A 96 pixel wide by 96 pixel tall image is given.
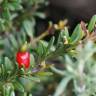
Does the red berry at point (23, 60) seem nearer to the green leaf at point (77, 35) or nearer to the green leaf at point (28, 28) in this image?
the green leaf at point (77, 35)

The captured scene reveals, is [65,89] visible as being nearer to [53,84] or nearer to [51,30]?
[53,84]

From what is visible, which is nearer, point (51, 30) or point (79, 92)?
point (79, 92)

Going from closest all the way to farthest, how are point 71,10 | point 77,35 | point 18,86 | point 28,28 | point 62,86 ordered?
point 77,35, point 18,86, point 62,86, point 28,28, point 71,10

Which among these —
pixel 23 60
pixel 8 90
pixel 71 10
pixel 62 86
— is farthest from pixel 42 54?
pixel 71 10

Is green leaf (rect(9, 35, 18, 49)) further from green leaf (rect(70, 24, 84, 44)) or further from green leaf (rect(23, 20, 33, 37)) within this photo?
green leaf (rect(70, 24, 84, 44))

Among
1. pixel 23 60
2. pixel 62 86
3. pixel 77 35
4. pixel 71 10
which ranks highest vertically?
pixel 77 35

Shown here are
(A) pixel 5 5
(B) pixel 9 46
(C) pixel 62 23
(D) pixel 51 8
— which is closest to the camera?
(A) pixel 5 5

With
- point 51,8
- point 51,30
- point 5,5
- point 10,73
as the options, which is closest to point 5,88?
point 10,73

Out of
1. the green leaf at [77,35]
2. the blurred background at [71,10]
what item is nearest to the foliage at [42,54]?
the green leaf at [77,35]

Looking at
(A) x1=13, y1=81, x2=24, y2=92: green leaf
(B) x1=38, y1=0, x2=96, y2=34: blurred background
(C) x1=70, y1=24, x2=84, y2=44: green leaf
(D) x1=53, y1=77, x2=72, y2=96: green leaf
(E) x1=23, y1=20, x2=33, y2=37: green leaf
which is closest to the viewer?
(C) x1=70, y1=24, x2=84, y2=44: green leaf

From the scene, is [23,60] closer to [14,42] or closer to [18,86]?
[18,86]

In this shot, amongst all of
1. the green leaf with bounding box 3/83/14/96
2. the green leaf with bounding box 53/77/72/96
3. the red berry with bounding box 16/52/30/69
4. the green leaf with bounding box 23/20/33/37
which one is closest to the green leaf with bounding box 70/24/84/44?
the red berry with bounding box 16/52/30/69
